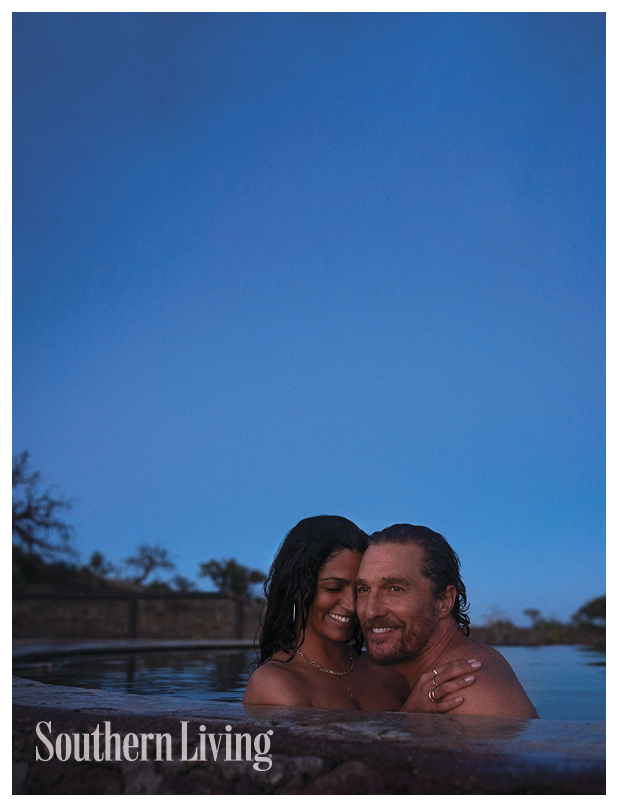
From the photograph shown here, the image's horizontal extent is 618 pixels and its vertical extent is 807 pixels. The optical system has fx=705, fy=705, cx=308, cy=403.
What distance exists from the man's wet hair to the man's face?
3cm

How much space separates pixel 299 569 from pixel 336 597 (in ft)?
0.63

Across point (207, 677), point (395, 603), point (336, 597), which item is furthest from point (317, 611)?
point (207, 677)

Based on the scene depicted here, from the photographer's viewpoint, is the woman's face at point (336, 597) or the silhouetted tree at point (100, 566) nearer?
the woman's face at point (336, 597)

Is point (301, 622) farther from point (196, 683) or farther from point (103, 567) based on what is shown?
point (103, 567)

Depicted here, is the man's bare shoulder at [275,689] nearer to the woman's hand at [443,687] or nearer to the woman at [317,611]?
the woman at [317,611]

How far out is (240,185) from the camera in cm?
2075

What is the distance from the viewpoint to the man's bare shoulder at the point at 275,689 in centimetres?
252

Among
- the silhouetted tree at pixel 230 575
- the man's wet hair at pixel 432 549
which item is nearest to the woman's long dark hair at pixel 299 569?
the man's wet hair at pixel 432 549

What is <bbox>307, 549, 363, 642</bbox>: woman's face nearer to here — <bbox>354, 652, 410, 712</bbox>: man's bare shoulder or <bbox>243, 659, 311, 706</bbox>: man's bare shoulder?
<bbox>243, 659, 311, 706</bbox>: man's bare shoulder

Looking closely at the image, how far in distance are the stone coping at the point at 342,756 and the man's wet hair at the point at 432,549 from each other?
28.8 inches

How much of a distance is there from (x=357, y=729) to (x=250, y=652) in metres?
8.23

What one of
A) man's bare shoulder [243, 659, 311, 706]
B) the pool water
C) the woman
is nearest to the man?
the woman

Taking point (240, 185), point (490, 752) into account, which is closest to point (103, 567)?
point (240, 185)
